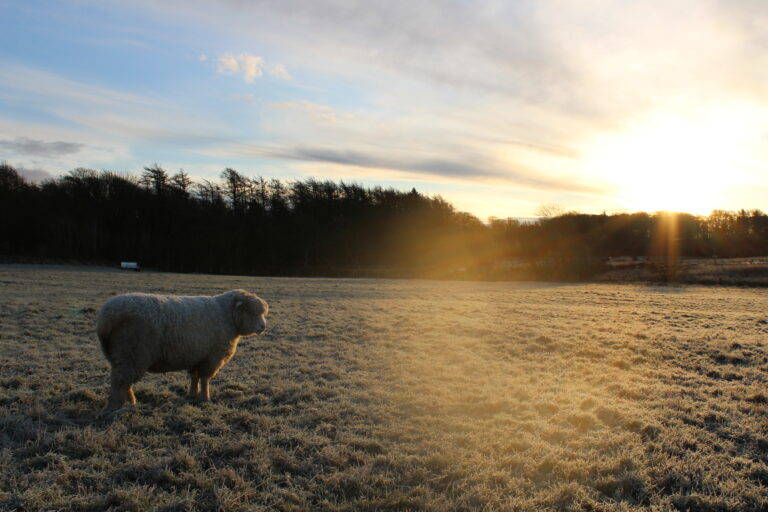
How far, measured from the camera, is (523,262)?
53.0m

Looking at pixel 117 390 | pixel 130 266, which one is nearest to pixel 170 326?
pixel 117 390

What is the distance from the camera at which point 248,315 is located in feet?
24.4

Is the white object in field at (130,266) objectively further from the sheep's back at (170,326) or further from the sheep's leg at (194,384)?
the sheep's back at (170,326)

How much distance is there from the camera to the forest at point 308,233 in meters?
50.9

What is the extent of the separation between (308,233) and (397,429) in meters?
51.6

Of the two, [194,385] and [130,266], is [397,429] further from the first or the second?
[130,266]

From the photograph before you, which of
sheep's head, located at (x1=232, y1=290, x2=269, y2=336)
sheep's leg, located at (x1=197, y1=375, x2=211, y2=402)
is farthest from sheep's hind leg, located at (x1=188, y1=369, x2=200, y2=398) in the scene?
sheep's head, located at (x1=232, y1=290, x2=269, y2=336)

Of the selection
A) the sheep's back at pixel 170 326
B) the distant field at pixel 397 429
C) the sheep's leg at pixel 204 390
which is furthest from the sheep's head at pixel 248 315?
the distant field at pixel 397 429

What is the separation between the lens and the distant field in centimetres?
442

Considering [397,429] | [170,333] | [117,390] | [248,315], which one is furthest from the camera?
[248,315]

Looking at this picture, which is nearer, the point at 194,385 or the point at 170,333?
the point at 170,333

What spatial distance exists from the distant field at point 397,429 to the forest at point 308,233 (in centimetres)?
3815

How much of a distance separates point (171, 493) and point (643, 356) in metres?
11.1

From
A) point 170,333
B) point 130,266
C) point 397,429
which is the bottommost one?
point 397,429
